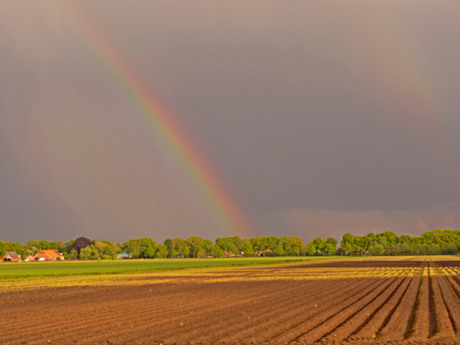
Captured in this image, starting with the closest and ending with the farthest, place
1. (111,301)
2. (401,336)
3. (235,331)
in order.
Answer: (401,336) < (235,331) < (111,301)

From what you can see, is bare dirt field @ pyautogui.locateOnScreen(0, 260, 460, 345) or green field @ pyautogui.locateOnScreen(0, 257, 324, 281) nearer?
bare dirt field @ pyautogui.locateOnScreen(0, 260, 460, 345)

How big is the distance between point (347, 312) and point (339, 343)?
7.72 m

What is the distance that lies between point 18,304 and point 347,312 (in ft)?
66.7

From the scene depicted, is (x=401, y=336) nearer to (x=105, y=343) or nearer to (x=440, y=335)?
(x=440, y=335)

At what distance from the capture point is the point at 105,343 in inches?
640

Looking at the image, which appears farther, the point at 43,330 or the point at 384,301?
the point at 384,301

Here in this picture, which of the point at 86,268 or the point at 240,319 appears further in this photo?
the point at 86,268

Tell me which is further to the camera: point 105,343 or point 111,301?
point 111,301

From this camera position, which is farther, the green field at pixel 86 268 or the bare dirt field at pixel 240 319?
the green field at pixel 86 268

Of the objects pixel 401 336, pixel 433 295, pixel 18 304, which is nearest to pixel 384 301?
pixel 433 295

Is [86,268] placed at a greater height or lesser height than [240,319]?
greater

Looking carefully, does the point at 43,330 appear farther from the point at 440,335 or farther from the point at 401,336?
the point at 440,335

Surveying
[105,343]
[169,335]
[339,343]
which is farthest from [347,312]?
[105,343]

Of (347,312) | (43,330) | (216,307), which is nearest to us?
(43,330)
